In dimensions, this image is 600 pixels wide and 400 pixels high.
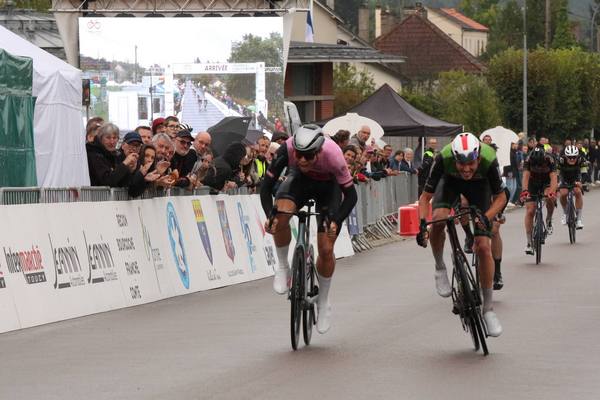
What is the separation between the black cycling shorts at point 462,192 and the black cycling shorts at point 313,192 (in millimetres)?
865

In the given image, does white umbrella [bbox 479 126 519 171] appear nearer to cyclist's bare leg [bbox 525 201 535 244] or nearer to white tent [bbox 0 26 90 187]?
cyclist's bare leg [bbox 525 201 535 244]

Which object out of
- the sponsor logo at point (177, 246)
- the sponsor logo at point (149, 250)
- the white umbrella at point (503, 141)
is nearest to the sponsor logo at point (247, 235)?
the sponsor logo at point (177, 246)

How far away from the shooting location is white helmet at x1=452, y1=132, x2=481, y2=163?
38.6ft

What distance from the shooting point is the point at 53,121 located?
2006cm

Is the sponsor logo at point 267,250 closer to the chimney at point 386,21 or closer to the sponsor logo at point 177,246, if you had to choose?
the sponsor logo at point 177,246

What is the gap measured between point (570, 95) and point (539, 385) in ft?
227

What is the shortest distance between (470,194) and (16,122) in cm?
775

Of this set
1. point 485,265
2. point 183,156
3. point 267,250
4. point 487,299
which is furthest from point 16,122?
point 487,299

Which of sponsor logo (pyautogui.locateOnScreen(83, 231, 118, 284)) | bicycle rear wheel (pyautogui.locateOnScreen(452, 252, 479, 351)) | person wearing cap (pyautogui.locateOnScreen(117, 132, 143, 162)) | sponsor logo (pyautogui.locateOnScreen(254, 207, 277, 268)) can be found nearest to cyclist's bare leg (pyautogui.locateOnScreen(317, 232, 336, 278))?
bicycle rear wheel (pyautogui.locateOnScreen(452, 252, 479, 351))

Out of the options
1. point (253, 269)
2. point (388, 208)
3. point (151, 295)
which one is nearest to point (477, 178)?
point (151, 295)

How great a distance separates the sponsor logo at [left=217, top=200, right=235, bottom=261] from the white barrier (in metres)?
0.01

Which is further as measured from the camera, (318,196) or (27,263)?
(27,263)

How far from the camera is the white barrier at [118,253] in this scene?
13.8 m

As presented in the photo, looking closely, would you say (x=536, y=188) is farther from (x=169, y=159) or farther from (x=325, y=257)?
(x=325, y=257)
